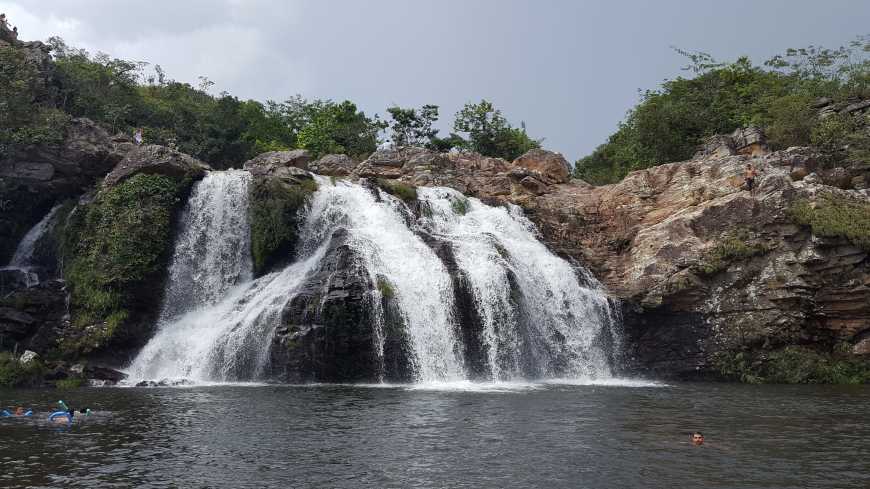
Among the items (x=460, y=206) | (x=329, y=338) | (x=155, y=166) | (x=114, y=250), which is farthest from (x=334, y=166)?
(x=329, y=338)

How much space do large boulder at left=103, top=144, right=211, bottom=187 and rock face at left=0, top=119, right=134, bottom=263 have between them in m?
2.18

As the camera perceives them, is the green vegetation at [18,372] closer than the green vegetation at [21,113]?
Yes

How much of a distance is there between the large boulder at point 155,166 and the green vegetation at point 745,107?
2563cm

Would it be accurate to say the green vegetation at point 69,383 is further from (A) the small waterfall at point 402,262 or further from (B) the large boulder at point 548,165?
(B) the large boulder at point 548,165

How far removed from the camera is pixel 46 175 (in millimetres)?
28453

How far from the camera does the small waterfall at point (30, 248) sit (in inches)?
1070

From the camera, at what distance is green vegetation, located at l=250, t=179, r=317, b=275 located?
25797 mm

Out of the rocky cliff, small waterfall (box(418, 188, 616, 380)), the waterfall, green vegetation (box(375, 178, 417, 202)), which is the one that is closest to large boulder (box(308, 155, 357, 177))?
the rocky cliff

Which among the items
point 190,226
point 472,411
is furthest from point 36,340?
point 472,411

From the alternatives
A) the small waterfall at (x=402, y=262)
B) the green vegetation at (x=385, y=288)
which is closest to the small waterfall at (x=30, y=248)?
the small waterfall at (x=402, y=262)

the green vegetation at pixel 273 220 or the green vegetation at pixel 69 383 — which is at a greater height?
the green vegetation at pixel 273 220

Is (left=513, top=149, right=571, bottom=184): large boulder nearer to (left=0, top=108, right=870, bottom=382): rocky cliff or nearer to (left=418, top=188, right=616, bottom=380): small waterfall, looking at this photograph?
(left=0, top=108, right=870, bottom=382): rocky cliff

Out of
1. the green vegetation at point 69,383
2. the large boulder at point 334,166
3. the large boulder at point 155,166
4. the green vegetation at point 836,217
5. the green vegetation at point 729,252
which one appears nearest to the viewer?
the green vegetation at point 69,383

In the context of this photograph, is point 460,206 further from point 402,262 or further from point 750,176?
point 750,176
